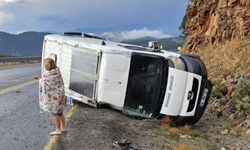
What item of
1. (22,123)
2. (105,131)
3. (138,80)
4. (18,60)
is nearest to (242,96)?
(138,80)

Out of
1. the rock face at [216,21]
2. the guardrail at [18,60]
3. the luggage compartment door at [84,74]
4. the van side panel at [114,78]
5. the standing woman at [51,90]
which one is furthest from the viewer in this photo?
the guardrail at [18,60]

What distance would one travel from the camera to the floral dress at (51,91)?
9.77m

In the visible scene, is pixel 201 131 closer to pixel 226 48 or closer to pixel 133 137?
pixel 133 137

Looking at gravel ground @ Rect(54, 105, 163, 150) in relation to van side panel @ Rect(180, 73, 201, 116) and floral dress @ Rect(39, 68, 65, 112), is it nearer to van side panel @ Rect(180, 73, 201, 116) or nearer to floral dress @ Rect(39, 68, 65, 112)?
floral dress @ Rect(39, 68, 65, 112)

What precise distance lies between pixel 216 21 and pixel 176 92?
11.4 m

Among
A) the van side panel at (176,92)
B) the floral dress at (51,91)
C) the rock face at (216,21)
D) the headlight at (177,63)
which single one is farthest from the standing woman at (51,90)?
the rock face at (216,21)

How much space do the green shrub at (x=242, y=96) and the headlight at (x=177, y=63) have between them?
1941mm

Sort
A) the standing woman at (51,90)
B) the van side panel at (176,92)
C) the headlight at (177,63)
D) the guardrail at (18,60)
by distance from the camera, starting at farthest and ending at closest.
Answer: the guardrail at (18,60) < the headlight at (177,63) < the van side panel at (176,92) < the standing woman at (51,90)

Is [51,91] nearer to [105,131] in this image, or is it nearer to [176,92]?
[105,131]

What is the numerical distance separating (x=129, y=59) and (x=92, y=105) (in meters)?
1.87

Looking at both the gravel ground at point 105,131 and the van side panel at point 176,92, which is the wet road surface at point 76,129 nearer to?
the gravel ground at point 105,131

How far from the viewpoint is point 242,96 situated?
1280cm

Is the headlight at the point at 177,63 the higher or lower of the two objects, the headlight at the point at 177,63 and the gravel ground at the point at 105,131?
the higher

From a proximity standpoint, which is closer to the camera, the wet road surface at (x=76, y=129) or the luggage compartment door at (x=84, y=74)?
the wet road surface at (x=76, y=129)
